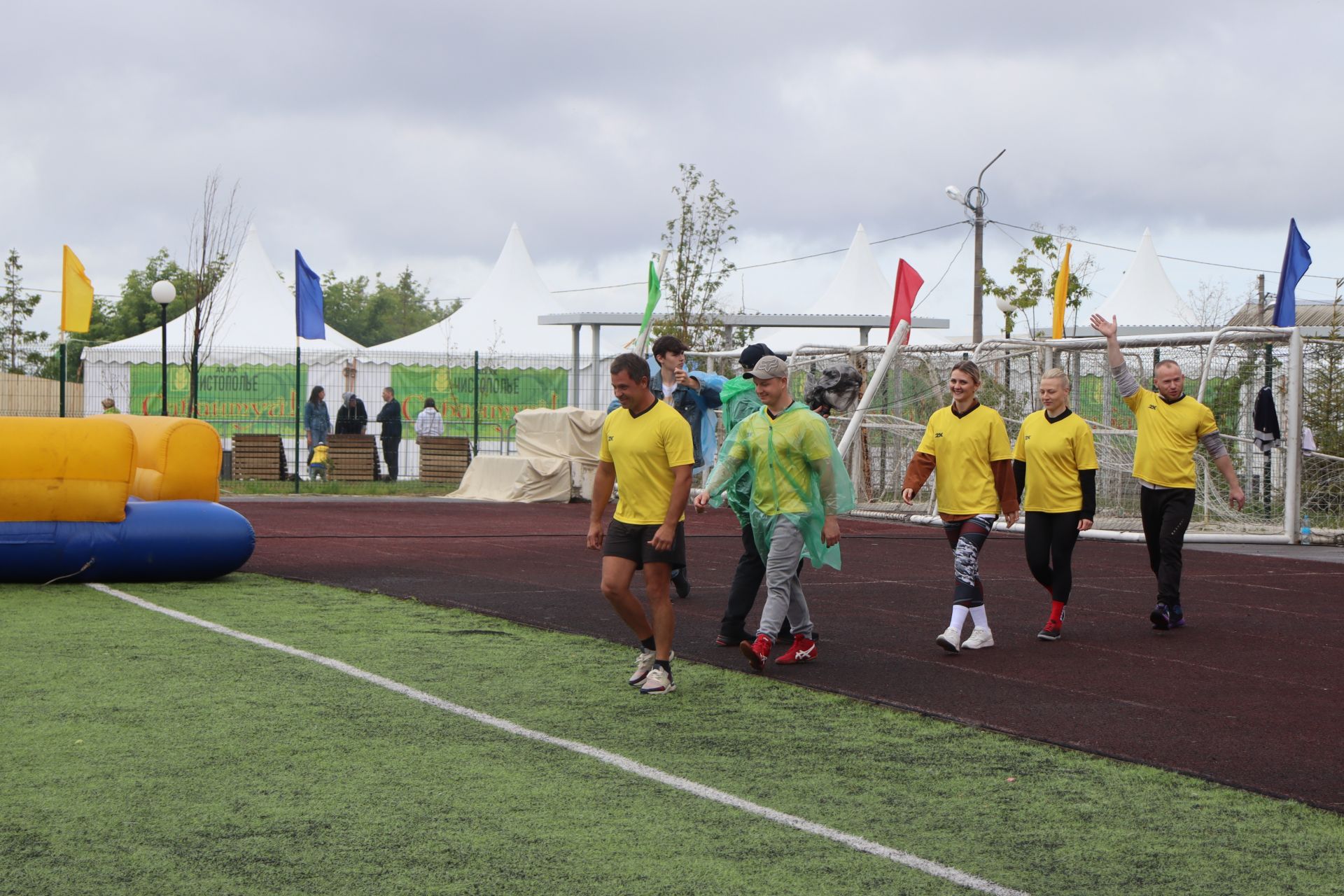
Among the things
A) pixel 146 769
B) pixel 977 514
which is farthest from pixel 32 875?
pixel 977 514

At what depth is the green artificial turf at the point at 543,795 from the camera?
421 centimetres

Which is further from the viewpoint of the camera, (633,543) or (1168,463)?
(1168,463)

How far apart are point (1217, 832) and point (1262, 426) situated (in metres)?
12.6

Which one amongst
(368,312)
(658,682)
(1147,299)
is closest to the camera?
(658,682)

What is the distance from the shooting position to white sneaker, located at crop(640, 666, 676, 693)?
690cm

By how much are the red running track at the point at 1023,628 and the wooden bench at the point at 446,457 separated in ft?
25.4

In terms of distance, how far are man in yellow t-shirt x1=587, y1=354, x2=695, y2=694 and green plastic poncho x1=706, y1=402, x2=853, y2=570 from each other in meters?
0.69

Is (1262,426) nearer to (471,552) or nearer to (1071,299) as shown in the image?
(471,552)

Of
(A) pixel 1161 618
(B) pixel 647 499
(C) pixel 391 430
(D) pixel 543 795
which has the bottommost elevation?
(D) pixel 543 795

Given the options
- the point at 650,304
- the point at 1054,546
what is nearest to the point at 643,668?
the point at 1054,546

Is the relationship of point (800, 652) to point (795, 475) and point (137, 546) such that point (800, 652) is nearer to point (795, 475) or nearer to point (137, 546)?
point (795, 475)

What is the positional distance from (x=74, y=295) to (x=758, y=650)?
19.1 meters

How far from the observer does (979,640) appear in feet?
27.5

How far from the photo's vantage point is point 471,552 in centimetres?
1391
